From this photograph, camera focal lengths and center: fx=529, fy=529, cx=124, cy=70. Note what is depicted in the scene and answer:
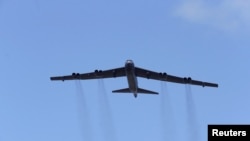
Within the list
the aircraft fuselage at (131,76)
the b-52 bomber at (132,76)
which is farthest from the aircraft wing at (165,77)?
the aircraft fuselage at (131,76)

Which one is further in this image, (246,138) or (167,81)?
(167,81)

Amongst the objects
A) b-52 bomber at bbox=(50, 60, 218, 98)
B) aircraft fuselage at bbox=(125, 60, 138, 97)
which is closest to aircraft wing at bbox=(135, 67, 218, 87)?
A: b-52 bomber at bbox=(50, 60, 218, 98)

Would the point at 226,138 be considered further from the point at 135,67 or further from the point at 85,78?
the point at 85,78

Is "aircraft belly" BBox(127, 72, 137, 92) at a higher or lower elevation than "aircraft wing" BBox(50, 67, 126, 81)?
lower

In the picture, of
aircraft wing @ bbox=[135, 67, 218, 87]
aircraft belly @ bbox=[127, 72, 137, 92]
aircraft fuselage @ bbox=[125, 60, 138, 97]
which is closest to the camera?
aircraft fuselage @ bbox=[125, 60, 138, 97]

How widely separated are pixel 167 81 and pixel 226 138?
48363mm

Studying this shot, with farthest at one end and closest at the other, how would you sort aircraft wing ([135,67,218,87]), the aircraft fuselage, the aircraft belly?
1. aircraft wing ([135,67,218,87])
2. the aircraft belly
3. the aircraft fuselage

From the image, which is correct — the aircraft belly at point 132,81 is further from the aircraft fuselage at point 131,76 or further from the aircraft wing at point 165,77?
the aircraft wing at point 165,77

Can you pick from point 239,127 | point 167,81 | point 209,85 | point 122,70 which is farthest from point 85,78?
point 239,127

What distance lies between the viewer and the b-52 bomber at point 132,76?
80.6 meters

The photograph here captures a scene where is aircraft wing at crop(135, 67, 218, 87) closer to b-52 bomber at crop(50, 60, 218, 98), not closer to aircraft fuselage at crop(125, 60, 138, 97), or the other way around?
b-52 bomber at crop(50, 60, 218, 98)

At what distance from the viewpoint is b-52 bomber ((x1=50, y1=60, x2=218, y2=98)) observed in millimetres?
80588

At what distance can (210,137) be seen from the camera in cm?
4316

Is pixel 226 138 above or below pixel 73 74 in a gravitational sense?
below
